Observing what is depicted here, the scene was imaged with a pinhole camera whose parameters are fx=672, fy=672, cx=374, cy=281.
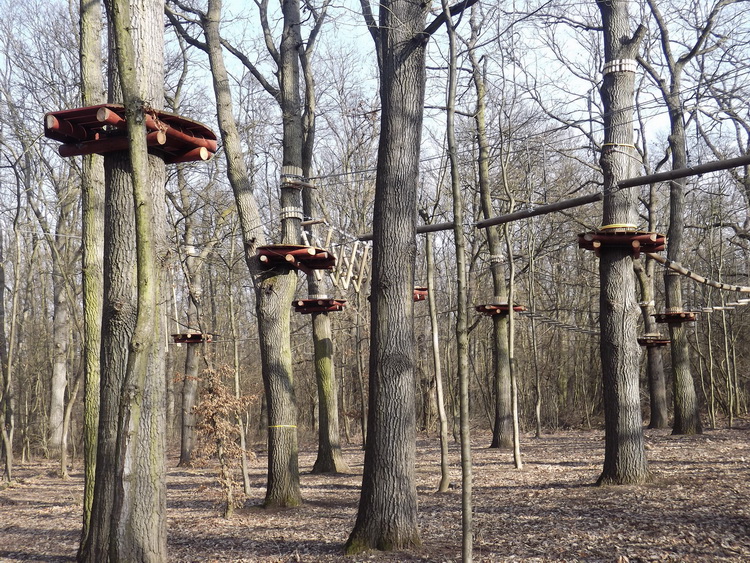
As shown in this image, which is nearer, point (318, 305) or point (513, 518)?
point (513, 518)

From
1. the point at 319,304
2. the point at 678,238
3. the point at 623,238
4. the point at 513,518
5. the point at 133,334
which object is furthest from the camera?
the point at 678,238

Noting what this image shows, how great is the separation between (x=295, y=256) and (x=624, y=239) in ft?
12.9

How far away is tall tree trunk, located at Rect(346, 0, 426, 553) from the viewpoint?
5.64 metres

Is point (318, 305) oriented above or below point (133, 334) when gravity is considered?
above

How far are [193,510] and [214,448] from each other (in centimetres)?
214

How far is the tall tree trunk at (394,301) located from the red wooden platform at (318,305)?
4.96 m

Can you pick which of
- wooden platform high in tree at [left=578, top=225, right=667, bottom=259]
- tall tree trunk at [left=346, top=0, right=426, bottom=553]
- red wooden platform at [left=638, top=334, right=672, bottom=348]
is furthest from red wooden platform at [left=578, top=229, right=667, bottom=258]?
red wooden platform at [left=638, top=334, right=672, bottom=348]

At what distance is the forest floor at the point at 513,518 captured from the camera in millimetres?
5512

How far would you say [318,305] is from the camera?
435 inches

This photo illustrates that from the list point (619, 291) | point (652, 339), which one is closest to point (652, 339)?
point (652, 339)

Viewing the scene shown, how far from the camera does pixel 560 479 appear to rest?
912cm

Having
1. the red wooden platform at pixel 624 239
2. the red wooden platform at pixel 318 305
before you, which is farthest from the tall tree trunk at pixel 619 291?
the red wooden platform at pixel 318 305

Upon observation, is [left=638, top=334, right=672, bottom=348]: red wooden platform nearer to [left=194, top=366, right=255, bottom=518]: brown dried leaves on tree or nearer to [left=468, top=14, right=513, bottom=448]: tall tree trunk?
[left=468, top=14, right=513, bottom=448]: tall tree trunk

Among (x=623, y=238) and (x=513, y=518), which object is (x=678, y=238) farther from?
(x=513, y=518)
